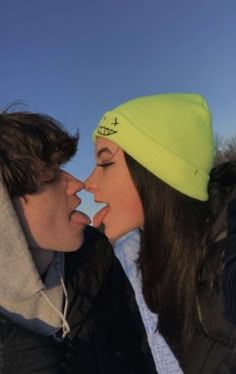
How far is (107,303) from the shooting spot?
86.7 inches

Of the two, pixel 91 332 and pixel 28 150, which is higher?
pixel 28 150

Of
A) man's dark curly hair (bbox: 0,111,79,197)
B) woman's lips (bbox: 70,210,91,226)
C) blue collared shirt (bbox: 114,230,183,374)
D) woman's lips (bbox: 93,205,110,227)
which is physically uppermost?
man's dark curly hair (bbox: 0,111,79,197)

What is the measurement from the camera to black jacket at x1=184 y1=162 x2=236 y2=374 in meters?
1.61

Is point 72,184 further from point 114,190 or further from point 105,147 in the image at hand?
point 105,147

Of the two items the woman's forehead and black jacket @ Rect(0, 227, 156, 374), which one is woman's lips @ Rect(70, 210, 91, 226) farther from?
the woman's forehead

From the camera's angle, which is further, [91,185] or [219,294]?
[91,185]

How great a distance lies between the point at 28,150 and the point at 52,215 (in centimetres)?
30

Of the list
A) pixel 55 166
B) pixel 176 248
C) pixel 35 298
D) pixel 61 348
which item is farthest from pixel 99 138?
pixel 61 348

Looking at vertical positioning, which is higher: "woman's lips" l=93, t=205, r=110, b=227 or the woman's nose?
the woman's nose

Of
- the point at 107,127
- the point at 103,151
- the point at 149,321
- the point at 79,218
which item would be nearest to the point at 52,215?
the point at 79,218

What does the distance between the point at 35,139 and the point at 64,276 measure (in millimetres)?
641

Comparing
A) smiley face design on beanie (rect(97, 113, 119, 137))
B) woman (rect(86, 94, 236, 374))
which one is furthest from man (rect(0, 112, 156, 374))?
smiley face design on beanie (rect(97, 113, 119, 137))

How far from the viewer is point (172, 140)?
227 cm

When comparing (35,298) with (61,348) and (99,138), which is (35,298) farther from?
(99,138)
